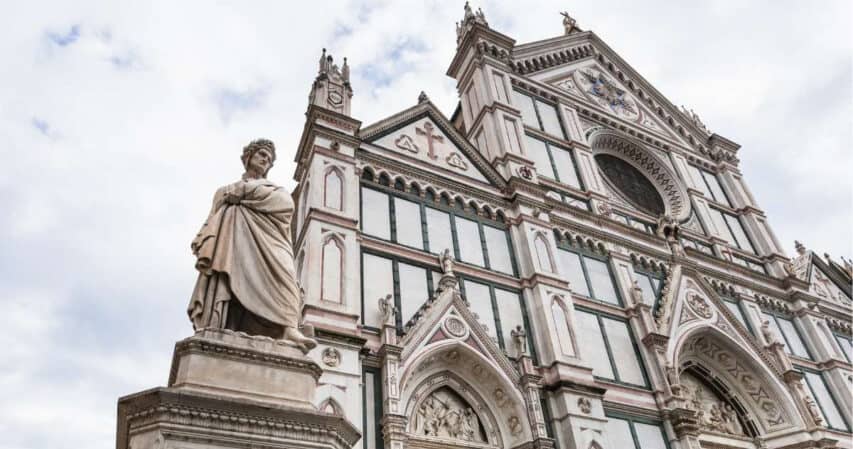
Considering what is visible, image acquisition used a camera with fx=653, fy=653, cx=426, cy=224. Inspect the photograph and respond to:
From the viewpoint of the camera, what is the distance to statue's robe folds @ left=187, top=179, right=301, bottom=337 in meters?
5.39

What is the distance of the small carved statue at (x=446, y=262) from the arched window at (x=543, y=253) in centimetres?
229

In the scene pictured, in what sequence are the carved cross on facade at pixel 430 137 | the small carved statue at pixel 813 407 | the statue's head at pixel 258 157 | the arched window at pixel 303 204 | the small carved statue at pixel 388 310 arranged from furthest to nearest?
the small carved statue at pixel 813 407
the carved cross on facade at pixel 430 137
the arched window at pixel 303 204
the small carved statue at pixel 388 310
the statue's head at pixel 258 157

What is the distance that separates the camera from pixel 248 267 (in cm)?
554

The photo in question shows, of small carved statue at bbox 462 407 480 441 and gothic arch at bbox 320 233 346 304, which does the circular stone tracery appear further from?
gothic arch at bbox 320 233 346 304

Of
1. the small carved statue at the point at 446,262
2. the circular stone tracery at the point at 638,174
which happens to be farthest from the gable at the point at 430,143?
the circular stone tracery at the point at 638,174

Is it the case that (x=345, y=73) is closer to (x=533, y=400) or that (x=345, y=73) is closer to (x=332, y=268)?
(x=332, y=268)

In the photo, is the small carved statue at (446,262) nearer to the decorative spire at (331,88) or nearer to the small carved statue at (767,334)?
the decorative spire at (331,88)

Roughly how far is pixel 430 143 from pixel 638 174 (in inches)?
374

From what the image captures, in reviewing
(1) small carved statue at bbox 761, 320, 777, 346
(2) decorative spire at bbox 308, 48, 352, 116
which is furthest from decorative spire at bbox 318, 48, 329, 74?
(1) small carved statue at bbox 761, 320, 777, 346

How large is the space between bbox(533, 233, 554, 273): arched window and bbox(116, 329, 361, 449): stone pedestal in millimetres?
10428

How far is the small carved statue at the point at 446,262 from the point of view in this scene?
13570mm

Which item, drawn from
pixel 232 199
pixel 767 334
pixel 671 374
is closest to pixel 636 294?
pixel 671 374

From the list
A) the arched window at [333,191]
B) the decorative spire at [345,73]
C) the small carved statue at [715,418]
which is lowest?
the small carved statue at [715,418]

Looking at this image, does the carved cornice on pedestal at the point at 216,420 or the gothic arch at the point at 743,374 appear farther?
the gothic arch at the point at 743,374
